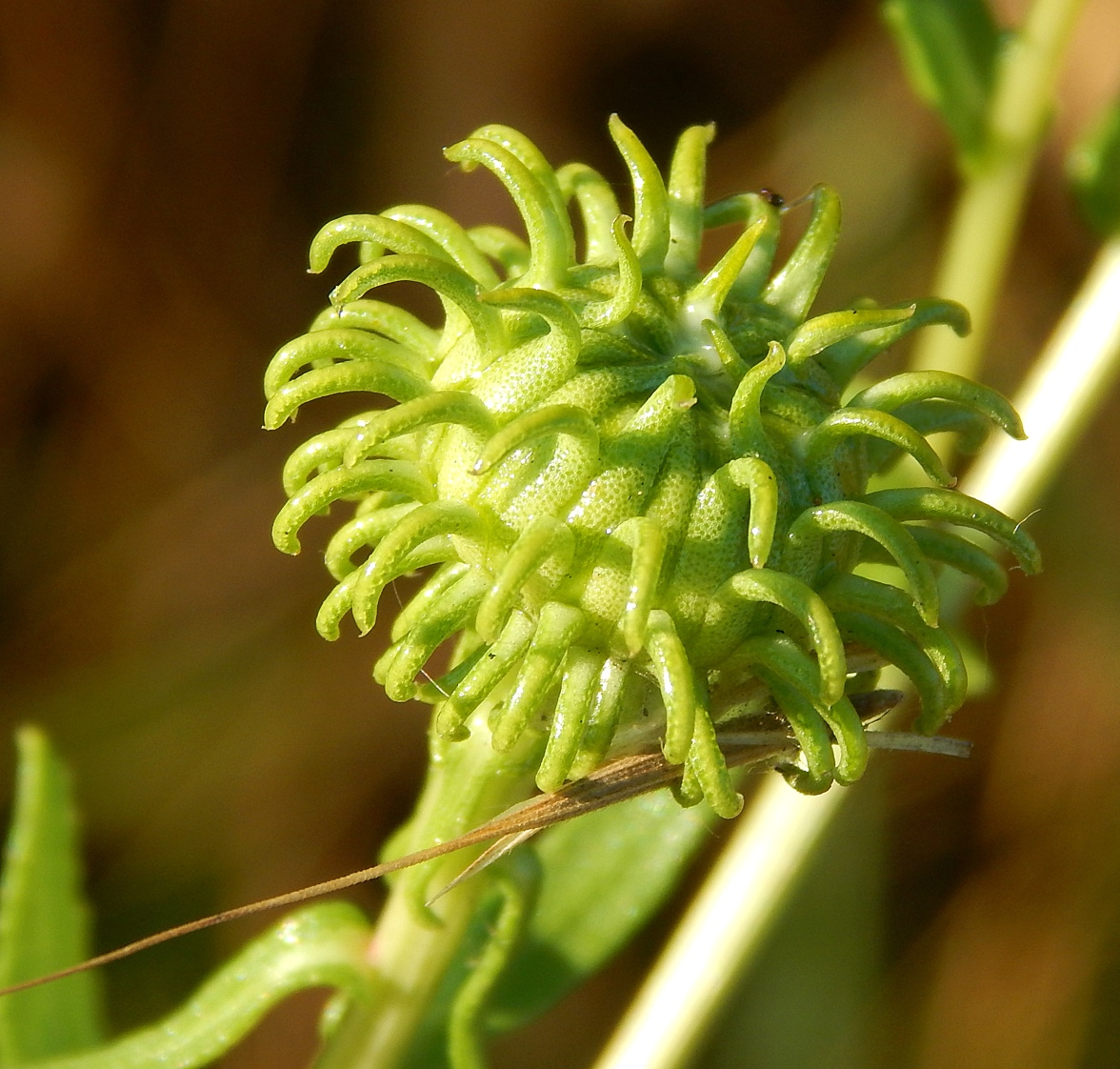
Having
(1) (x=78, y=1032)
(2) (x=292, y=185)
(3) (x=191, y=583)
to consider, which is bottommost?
(1) (x=78, y=1032)

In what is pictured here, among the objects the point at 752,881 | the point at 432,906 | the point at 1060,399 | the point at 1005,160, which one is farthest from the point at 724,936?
the point at 1005,160

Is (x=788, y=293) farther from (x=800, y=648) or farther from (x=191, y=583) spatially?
(x=191, y=583)

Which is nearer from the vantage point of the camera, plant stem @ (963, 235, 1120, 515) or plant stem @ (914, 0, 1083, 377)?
plant stem @ (963, 235, 1120, 515)

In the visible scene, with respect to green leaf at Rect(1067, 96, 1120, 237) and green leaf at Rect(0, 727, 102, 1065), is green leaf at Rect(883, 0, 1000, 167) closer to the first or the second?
green leaf at Rect(1067, 96, 1120, 237)

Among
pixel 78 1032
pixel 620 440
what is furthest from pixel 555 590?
pixel 78 1032

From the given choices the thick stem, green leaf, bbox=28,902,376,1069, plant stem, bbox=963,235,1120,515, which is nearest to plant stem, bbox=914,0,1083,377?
plant stem, bbox=963,235,1120,515

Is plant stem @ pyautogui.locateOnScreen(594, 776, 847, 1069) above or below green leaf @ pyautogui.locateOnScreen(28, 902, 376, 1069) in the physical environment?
below
